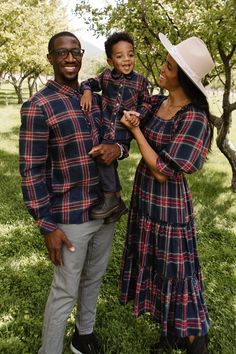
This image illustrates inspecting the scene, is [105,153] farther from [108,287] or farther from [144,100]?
[108,287]

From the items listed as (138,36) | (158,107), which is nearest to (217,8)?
(138,36)

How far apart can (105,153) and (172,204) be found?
0.69m

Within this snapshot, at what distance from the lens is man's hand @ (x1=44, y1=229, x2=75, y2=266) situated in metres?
2.59

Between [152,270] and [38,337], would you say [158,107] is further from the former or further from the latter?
[38,337]

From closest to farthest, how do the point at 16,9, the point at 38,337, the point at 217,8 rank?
the point at 38,337
the point at 217,8
the point at 16,9

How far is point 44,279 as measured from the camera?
4.46 meters

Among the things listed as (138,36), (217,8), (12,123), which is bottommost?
(12,123)

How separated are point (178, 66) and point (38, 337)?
8.92 feet

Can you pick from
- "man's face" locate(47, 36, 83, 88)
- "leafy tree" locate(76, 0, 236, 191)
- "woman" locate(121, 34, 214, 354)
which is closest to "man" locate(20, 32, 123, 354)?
"man's face" locate(47, 36, 83, 88)

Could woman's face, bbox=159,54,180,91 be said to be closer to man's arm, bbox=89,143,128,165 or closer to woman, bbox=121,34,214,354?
woman, bbox=121,34,214,354

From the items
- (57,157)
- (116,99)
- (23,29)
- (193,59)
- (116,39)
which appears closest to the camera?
(57,157)

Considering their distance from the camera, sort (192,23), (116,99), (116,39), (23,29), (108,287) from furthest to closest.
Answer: (23,29), (192,23), (108,287), (116,39), (116,99)

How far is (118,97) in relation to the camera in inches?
120

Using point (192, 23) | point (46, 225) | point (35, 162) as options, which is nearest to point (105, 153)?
point (35, 162)
